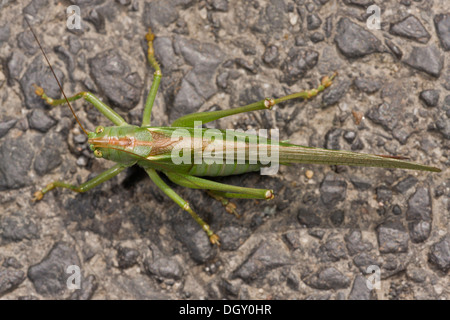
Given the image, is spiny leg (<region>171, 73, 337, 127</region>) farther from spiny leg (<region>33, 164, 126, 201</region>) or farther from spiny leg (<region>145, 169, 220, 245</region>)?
spiny leg (<region>33, 164, 126, 201</region>)

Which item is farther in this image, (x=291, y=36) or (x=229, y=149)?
(x=291, y=36)

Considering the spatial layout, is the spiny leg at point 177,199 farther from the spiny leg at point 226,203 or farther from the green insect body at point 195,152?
the spiny leg at point 226,203

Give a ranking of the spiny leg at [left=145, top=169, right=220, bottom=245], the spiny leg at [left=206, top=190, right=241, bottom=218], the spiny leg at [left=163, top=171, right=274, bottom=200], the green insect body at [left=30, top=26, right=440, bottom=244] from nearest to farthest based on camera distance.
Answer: the green insect body at [left=30, top=26, right=440, bottom=244], the spiny leg at [left=163, top=171, right=274, bottom=200], the spiny leg at [left=145, top=169, right=220, bottom=245], the spiny leg at [left=206, top=190, right=241, bottom=218]

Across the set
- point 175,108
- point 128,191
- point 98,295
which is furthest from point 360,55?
point 98,295

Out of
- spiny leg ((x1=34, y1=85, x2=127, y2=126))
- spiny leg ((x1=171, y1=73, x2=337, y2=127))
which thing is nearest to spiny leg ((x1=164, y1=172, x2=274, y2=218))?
spiny leg ((x1=171, y1=73, x2=337, y2=127))

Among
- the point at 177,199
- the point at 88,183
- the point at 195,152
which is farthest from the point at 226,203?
the point at 88,183

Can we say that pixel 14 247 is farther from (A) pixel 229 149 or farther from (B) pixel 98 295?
(A) pixel 229 149

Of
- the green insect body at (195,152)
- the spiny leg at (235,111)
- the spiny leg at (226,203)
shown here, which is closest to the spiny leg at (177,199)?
the green insect body at (195,152)

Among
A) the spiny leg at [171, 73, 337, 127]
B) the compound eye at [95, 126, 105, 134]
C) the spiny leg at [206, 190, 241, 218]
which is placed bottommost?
the spiny leg at [206, 190, 241, 218]

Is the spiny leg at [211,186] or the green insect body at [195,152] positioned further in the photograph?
the spiny leg at [211,186]
